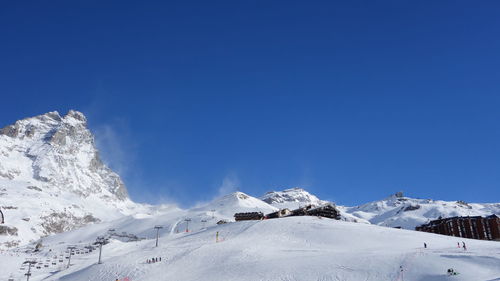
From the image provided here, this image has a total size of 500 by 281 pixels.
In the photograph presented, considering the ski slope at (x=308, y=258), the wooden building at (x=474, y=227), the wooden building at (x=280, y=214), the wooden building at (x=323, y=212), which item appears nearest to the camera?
the ski slope at (x=308, y=258)

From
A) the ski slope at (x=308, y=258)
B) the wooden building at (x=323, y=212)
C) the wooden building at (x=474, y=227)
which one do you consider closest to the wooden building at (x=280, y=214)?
the wooden building at (x=323, y=212)

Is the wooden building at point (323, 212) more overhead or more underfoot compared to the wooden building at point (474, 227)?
more overhead

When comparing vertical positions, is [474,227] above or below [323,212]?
below

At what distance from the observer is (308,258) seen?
57.6 metres

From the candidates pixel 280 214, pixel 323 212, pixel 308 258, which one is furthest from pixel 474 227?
pixel 308 258

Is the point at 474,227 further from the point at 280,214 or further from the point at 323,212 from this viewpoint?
the point at 280,214

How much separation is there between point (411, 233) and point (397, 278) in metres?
40.2

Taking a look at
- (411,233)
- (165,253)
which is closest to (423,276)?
(411,233)

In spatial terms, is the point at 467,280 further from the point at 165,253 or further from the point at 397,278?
the point at 165,253

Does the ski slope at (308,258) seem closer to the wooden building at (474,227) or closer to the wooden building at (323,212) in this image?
the wooden building at (323,212)

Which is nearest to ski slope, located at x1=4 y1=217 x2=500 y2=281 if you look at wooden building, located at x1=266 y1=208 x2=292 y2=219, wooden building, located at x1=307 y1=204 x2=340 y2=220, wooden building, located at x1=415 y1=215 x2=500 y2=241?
wooden building, located at x1=307 y1=204 x2=340 y2=220

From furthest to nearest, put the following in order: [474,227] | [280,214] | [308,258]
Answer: [280,214]
[474,227]
[308,258]

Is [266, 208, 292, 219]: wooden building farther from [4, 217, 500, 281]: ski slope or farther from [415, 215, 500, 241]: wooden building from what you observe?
[415, 215, 500, 241]: wooden building

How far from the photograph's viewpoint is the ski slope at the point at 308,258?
46781 mm
